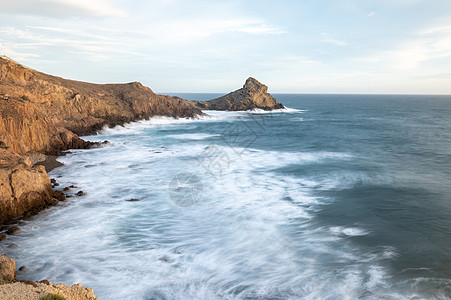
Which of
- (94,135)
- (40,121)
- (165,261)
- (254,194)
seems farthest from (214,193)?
(94,135)

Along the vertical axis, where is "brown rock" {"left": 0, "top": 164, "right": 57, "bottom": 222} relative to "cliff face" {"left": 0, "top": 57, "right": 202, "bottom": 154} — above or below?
below

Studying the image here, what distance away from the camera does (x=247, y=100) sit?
7588 centimetres

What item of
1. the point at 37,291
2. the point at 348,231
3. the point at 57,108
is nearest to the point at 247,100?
the point at 57,108

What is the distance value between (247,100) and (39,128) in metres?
61.0

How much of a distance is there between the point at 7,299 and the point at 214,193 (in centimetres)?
1033

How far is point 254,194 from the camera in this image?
14.5 meters

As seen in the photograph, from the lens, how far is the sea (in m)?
7.44

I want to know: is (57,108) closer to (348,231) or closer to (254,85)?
(348,231)

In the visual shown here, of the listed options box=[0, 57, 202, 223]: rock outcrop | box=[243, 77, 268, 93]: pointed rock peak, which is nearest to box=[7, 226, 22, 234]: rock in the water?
box=[0, 57, 202, 223]: rock outcrop

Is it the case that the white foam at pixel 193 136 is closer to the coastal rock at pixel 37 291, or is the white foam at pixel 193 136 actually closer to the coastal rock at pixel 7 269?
the coastal rock at pixel 7 269

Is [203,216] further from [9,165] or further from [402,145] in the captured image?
[402,145]

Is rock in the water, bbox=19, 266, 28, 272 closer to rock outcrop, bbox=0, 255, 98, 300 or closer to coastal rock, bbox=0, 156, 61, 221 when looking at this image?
rock outcrop, bbox=0, 255, 98, 300

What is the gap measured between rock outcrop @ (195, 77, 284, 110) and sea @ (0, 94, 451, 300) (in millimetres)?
56252

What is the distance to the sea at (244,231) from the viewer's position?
744cm
